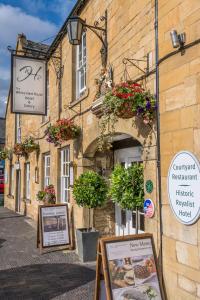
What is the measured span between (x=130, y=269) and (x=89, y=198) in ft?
8.48

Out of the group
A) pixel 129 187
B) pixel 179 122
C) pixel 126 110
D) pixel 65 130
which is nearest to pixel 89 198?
pixel 129 187

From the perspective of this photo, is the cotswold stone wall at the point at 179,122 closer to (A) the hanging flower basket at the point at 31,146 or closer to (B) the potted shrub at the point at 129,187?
(B) the potted shrub at the point at 129,187

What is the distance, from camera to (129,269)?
403cm

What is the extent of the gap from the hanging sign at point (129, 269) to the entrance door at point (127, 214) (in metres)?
1.86

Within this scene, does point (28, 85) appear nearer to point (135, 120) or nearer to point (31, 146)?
point (31, 146)

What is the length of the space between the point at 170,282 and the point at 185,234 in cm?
77

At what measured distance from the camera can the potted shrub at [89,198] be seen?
6492 mm

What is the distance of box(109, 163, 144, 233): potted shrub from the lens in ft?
16.6

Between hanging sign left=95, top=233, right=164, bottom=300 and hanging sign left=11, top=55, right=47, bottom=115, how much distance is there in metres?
5.37

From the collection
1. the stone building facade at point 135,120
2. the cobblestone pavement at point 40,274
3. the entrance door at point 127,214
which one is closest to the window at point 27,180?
the stone building facade at point 135,120

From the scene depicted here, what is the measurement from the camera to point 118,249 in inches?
160

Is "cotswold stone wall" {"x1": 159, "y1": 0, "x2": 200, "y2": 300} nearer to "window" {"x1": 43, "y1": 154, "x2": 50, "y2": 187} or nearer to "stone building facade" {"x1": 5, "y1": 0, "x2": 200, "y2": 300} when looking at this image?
"stone building facade" {"x1": 5, "y1": 0, "x2": 200, "y2": 300}

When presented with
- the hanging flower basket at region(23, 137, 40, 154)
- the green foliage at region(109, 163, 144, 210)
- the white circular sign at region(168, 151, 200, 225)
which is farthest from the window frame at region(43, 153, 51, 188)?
the white circular sign at region(168, 151, 200, 225)

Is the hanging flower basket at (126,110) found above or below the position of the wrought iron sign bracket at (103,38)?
below
